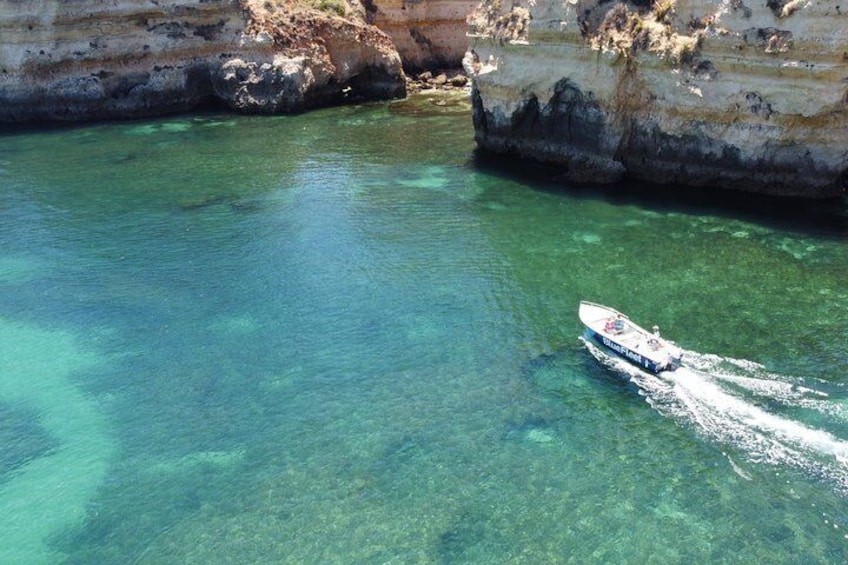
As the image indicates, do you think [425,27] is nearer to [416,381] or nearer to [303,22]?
[303,22]

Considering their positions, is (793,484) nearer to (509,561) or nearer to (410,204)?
(509,561)

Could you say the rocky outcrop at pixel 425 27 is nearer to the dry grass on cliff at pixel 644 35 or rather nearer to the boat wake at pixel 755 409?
the dry grass on cliff at pixel 644 35

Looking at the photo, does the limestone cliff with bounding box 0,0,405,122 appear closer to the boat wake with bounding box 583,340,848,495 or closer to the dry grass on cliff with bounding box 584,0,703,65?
the dry grass on cliff with bounding box 584,0,703,65

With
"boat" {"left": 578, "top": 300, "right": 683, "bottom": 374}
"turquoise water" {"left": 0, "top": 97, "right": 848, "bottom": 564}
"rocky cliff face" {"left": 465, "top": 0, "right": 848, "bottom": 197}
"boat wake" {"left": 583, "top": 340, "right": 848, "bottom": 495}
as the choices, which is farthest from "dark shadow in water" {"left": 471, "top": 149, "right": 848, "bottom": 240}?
"boat wake" {"left": 583, "top": 340, "right": 848, "bottom": 495}

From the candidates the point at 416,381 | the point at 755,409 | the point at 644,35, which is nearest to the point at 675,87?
the point at 644,35

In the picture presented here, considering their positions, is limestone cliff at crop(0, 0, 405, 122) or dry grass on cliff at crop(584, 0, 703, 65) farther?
limestone cliff at crop(0, 0, 405, 122)

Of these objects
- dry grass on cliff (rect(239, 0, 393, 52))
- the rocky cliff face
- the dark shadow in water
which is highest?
dry grass on cliff (rect(239, 0, 393, 52))
